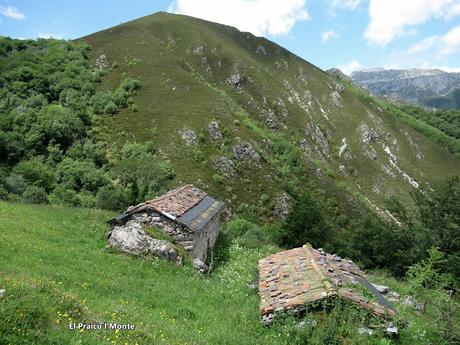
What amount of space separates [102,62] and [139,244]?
89.2 m

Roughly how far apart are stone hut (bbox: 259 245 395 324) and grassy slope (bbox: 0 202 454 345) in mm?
493

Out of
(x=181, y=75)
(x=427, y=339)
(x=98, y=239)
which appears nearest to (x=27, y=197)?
(x=98, y=239)

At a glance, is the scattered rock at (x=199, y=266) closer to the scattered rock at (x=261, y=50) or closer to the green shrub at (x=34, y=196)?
the green shrub at (x=34, y=196)

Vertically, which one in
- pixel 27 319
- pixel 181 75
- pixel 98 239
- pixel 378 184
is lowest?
pixel 378 184

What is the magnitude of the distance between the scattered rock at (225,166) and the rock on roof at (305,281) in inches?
1786

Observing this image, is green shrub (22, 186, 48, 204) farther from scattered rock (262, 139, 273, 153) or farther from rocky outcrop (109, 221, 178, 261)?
scattered rock (262, 139, 273, 153)

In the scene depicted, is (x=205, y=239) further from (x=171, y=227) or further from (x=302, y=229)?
(x=302, y=229)

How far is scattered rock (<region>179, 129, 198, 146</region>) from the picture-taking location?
227 ft

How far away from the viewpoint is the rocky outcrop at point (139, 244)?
1792 centimetres

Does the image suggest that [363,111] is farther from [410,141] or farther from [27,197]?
[27,197]

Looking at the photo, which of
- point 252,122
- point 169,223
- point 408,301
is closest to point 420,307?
point 408,301

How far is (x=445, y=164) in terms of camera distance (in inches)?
5094

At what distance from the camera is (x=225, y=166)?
66.0m

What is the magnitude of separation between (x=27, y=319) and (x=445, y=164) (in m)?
143
